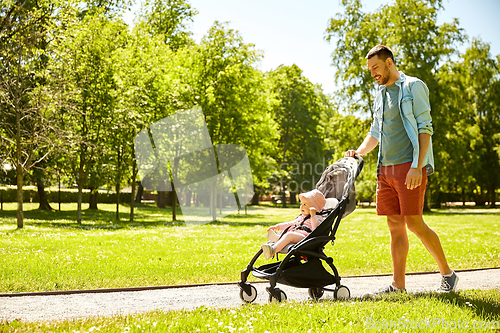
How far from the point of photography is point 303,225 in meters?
5.50

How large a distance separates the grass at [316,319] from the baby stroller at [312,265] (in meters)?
0.34

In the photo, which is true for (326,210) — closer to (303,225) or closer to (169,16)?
(303,225)

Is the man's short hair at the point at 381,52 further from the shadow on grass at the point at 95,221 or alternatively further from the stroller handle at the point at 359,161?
the shadow on grass at the point at 95,221

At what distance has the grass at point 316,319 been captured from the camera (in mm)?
3740

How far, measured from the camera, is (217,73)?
2536 cm

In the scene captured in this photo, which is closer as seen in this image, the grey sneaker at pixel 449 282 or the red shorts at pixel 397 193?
the red shorts at pixel 397 193

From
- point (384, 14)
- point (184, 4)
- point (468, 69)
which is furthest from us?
point (468, 69)

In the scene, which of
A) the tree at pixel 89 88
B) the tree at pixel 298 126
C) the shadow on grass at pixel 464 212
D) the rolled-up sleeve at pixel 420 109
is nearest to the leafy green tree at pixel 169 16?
the tree at pixel 298 126

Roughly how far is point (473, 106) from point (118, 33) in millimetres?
37859

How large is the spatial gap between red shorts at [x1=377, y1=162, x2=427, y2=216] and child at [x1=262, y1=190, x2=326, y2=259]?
717 millimetres

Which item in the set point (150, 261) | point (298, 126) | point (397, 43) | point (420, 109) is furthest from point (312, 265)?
point (298, 126)

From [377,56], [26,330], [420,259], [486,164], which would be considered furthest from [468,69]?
[26,330]

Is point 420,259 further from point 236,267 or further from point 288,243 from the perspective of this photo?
point 288,243

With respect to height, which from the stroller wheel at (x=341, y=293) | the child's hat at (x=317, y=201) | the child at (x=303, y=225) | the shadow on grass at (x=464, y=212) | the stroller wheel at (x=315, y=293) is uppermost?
the child's hat at (x=317, y=201)
